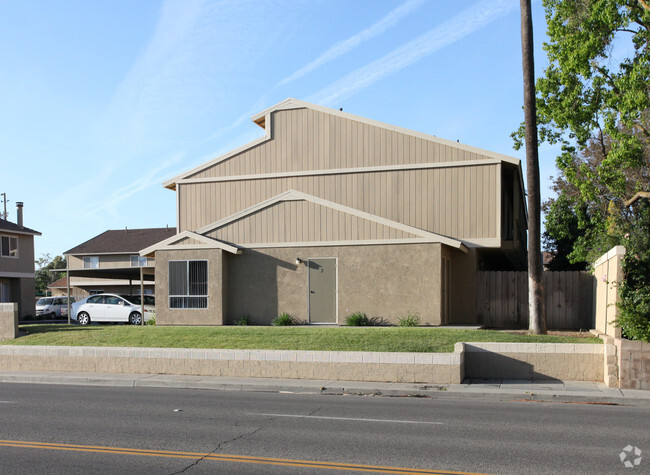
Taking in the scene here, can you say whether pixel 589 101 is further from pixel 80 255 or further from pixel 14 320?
pixel 80 255

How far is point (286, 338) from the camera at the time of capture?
57.6 ft

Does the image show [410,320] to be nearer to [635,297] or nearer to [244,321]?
[244,321]

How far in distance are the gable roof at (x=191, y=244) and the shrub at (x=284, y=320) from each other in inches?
108

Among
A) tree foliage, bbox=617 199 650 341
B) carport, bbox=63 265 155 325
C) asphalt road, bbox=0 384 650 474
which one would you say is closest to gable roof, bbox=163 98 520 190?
carport, bbox=63 265 155 325

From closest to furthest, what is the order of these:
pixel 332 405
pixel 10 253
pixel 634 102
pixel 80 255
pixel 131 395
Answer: pixel 332 405 → pixel 131 395 → pixel 634 102 → pixel 10 253 → pixel 80 255

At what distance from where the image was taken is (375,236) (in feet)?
72.5

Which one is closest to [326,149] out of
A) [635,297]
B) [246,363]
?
[246,363]

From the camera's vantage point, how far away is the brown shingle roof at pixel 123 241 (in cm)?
5131

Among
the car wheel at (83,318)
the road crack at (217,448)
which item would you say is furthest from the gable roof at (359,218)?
the road crack at (217,448)

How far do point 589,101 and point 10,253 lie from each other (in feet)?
113

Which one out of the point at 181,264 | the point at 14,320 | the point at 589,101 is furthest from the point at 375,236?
the point at 14,320

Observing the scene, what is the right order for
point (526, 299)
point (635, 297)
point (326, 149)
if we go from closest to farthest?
1. point (635, 297)
2. point (526, 299)
3. point (326, 149)

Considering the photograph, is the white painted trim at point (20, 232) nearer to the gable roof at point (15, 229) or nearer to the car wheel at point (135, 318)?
the gable roof at point (15, 229)

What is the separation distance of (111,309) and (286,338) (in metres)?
14.3
